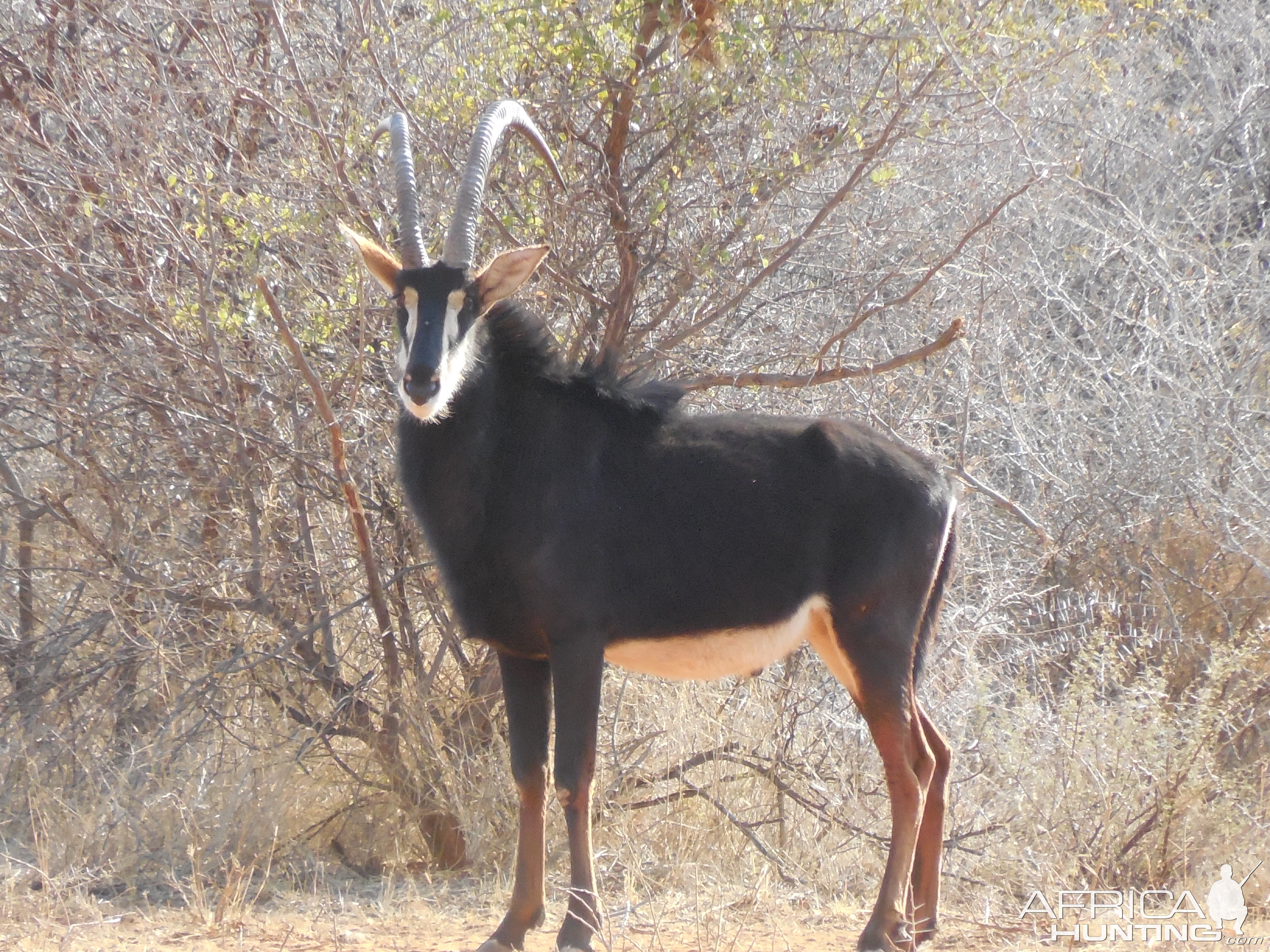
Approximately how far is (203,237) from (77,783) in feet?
9.19

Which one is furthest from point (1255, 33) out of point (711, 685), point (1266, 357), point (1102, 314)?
point (711, 685)

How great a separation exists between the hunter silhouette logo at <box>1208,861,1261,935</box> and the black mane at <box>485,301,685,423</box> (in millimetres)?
3037

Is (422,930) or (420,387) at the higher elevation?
(420,387)

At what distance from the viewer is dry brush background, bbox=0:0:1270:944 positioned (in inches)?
259

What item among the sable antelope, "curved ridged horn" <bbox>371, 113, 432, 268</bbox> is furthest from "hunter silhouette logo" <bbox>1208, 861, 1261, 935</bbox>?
"curved ridged horn" <bbox>371, 113, 432, 268</bbox>

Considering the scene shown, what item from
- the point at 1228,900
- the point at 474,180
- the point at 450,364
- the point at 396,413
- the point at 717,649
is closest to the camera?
the point at 450,364

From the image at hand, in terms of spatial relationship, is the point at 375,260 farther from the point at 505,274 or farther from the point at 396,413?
the point at 396,413

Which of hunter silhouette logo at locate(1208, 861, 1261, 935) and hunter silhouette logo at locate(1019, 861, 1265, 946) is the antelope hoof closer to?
hunter silhouette logo at locate(1019, 861, 1265, 946)

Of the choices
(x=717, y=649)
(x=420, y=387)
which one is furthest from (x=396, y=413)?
(x=717, y=649)

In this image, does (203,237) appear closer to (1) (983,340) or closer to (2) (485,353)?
(2) (485,353)

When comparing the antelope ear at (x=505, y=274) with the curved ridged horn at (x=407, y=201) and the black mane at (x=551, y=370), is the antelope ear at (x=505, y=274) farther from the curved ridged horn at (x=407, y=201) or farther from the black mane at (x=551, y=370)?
the curved ridged horn at (x=407, y=201)

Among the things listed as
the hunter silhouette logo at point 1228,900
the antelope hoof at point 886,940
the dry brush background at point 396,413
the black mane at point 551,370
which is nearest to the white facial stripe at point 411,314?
the black mane at point 551,370

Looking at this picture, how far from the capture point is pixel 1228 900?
5.85 metres

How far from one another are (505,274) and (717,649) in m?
1.68
